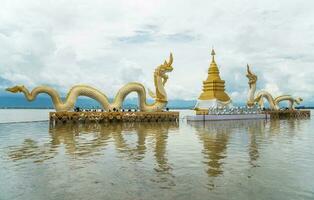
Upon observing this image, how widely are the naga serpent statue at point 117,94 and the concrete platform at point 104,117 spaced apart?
79 centimetres

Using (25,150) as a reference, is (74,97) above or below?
above

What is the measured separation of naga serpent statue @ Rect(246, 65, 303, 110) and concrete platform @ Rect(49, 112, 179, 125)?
1889 centimetres

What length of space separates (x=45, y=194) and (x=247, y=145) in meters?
12.6

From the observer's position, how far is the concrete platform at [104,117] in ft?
120

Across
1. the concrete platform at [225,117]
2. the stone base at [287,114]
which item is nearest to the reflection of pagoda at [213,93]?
the concrete platform at [225,117]

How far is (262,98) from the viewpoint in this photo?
5850 centimetres

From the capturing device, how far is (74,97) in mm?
37250

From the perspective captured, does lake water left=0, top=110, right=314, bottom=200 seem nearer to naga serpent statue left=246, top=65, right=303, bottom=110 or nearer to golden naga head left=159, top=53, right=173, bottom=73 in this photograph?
golden naga head left=159, top=53, right=173, bottom=73

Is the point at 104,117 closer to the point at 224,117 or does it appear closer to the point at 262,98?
the point at 224,117

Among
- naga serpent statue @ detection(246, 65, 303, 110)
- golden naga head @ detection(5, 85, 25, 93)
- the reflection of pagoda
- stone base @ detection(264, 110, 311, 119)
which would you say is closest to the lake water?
golden naga head @ detection(5, 85, 25, 93)

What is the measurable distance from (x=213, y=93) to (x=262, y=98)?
1415cm

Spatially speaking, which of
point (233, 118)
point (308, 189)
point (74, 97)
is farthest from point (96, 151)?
point (233, 118)

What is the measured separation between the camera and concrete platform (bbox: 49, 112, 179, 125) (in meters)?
36.7

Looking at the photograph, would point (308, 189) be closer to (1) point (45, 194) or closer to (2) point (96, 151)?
(1) point (45, 194)
